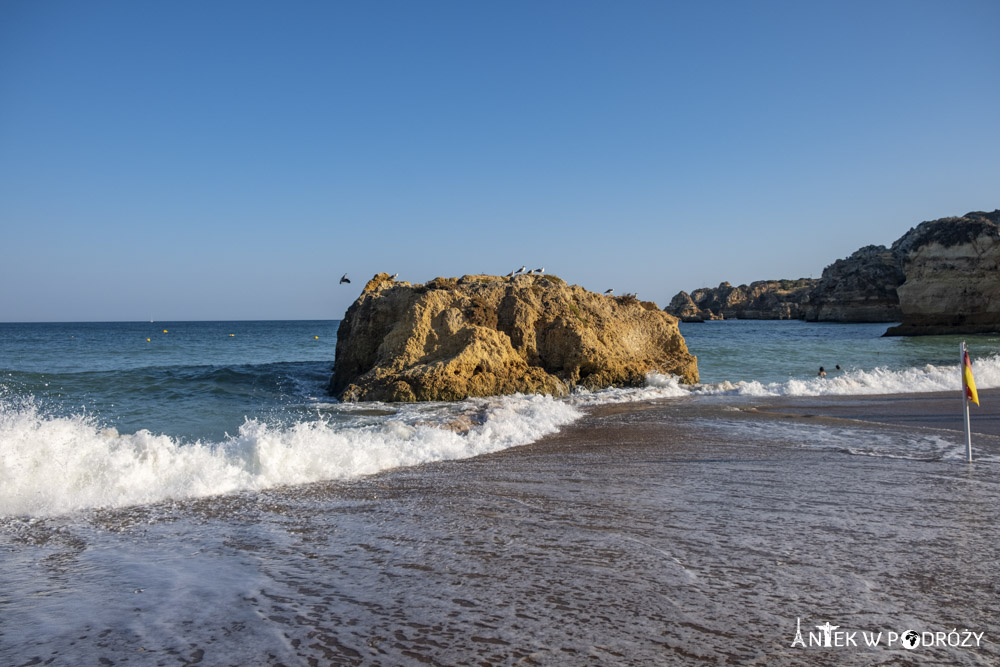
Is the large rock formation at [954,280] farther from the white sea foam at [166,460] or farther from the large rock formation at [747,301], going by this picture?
the large rock formation at [747,301]

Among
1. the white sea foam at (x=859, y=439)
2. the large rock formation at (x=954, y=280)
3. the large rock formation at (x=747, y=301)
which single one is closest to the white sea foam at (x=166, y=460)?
the white sea foam at (x=859, y=439)

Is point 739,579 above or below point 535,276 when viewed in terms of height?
below

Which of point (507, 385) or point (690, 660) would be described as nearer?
point (690, 660)

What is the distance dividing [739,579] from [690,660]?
3.69 feet

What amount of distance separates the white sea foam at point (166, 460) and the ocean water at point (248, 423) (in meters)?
0.02

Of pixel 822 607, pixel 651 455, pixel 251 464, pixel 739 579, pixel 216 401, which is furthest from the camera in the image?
pixel 216 401

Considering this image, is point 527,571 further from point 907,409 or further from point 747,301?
point 747,301

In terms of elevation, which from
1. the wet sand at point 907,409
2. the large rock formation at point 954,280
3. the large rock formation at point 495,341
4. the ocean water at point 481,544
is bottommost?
the wet sand at point 907,409

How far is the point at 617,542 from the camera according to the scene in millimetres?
4719

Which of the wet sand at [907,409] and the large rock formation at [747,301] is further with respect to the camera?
the large rock formation at [747,301]

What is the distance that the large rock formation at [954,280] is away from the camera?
43875 mm

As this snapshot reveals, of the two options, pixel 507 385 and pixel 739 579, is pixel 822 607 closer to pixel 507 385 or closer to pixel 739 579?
pixel 739 579

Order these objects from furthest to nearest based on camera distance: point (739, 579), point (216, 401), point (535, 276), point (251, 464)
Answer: point (535, 276), point (216, 401), point (251, 464), point (739, 579)

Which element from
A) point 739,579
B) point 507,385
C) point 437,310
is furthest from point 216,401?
point 739,579
